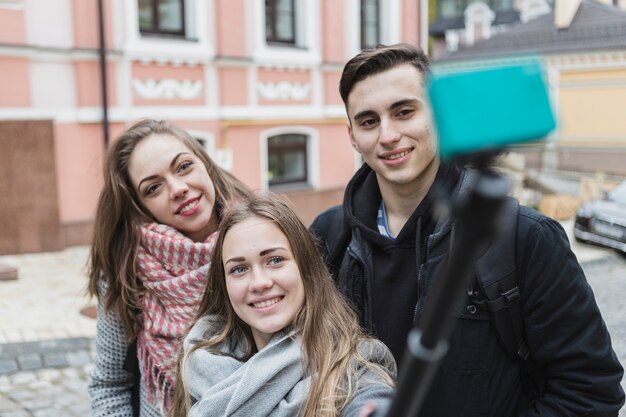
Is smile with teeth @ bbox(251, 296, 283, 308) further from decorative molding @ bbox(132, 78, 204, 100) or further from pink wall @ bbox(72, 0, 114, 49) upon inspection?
decorative molding @ bbox(132, 78, 204, 100)

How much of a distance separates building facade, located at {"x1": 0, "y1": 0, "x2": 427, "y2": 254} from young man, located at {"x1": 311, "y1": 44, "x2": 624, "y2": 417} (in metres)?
6.61

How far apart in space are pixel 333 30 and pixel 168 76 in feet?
12.6

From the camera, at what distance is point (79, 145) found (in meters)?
9.98

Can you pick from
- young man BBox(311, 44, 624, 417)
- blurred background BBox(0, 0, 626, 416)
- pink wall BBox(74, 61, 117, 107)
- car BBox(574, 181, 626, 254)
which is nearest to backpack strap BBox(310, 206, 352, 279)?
young man BBox(311, 44, 624, 417)

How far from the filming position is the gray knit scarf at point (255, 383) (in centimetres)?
172

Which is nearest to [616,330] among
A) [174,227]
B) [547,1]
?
[174,227]

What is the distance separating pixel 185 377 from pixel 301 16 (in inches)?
455

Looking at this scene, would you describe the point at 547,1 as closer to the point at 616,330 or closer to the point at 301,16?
the point at 301,16

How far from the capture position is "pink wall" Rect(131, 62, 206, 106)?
34.2ft

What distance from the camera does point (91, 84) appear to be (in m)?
10.1

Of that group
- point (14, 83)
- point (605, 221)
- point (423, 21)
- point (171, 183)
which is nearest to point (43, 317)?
point (14, 83)

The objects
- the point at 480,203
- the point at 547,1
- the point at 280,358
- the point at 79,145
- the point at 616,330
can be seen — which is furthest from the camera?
the point at 547,1

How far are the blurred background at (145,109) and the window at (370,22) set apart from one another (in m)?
0.03

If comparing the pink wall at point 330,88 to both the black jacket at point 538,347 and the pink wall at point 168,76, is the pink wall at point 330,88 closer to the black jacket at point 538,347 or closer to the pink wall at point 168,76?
the pink wall at point 168,76
